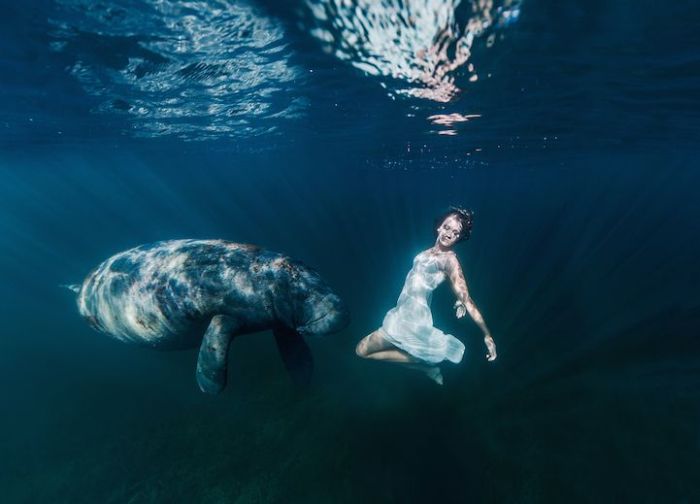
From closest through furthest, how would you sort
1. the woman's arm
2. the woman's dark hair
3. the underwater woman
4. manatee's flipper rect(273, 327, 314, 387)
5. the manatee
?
the manatee → the woman's arm → the underwater woman → the woman's dark hair → manatee's flipper rect(273, 327, 314, 387)

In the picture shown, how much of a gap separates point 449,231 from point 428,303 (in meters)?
1.21

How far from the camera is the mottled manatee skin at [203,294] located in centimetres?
451

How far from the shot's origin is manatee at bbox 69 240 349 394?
4.44 m

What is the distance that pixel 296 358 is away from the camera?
18.3ft

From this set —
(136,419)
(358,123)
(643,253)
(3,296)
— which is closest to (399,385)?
A: (136,419)

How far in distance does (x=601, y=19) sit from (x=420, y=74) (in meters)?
4.36

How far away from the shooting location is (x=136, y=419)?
22.4 ft

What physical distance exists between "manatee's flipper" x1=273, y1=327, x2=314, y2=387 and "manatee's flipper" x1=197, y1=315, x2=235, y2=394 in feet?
3.94

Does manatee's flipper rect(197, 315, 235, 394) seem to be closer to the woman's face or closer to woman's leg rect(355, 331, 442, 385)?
woman's leg rect(355, 331, 442, 385)

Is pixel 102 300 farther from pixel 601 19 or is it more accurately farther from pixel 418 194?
pixel 418 194

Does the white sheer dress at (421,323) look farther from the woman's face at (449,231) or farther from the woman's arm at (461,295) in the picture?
the woman's face at (449,231)

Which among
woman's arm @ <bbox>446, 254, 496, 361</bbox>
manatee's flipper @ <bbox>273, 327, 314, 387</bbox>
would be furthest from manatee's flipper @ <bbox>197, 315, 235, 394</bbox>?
woman's arm @ <bbox>446, 254, 496, 361</bbox>

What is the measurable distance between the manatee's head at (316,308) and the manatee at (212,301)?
13 mm

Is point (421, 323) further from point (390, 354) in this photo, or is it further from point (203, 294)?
point (203, 294)
